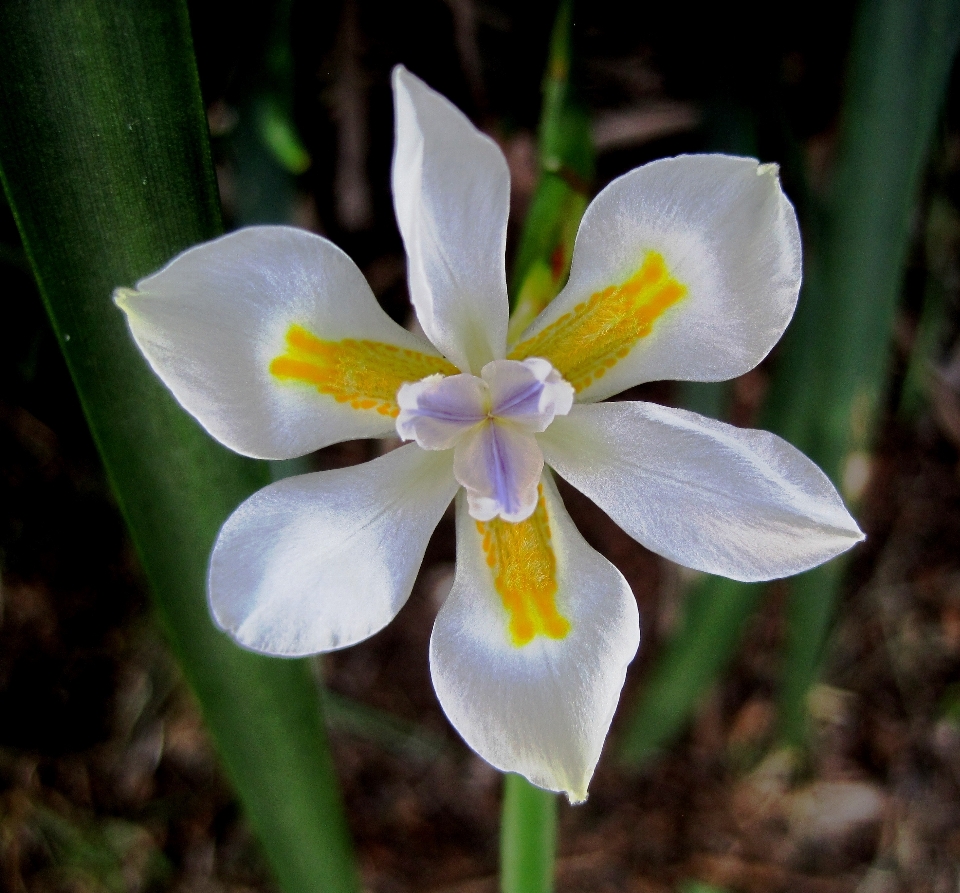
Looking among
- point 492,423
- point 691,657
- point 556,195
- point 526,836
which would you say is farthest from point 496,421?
point 691,657

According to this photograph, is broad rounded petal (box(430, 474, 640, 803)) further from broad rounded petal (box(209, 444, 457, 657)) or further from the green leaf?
the green leaf

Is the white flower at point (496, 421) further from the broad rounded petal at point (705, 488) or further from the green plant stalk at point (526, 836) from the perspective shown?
the green plant stalk at point (526, 836)

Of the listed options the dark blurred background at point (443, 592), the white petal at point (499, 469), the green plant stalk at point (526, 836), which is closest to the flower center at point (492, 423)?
the white petal at point (499, 469)

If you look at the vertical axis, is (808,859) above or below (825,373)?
below

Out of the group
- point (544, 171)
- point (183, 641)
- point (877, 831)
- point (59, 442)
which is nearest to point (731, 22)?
point (544, 171)

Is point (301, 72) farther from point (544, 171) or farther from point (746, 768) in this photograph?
point (746, 768)

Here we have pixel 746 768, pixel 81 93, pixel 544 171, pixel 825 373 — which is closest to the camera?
pixel 81 93
